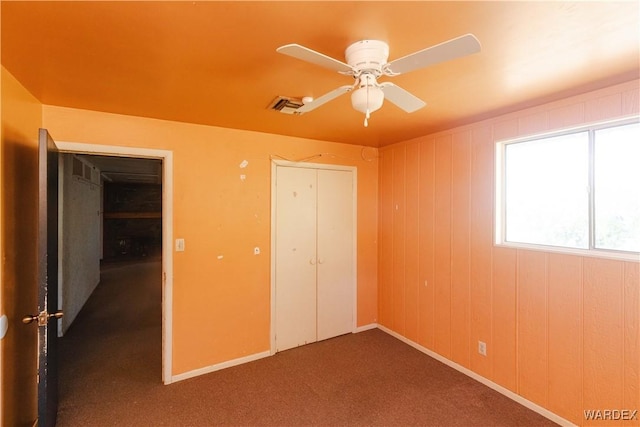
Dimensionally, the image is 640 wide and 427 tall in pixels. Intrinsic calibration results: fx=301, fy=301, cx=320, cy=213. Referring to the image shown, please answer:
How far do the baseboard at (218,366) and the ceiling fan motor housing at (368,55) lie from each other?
9.35 feet

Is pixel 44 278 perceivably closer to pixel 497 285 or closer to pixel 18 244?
pixel 18 244

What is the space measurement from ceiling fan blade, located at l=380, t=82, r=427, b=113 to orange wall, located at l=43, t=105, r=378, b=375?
6.07 ft

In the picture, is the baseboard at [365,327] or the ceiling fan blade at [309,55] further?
the baseboard at [365,327]

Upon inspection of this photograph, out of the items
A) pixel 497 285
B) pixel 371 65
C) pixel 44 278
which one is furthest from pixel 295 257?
pixel 371 65

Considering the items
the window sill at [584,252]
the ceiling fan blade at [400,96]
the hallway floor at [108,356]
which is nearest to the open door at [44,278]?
the hallway floor at [108,356]

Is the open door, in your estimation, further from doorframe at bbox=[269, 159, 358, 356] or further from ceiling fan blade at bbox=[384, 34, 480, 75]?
ceiling fan blade at bbox=[384, 34, 480, 75]

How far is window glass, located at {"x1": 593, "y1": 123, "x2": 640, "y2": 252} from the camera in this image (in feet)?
6.28

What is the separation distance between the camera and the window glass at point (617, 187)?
1914mm

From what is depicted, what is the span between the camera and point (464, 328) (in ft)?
9.40

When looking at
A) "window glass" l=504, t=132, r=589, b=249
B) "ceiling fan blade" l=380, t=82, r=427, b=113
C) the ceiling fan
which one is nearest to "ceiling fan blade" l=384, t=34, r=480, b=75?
the ceiling fan

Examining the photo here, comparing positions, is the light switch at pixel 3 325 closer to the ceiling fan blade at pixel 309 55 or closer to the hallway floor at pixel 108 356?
the hallway floor at pixel 108 356

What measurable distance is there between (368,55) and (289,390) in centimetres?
258

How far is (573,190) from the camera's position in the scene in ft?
7.22

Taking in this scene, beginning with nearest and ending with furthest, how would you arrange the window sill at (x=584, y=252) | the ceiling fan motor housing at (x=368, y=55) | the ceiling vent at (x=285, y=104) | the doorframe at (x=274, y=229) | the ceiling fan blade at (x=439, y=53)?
the ceiling fan blade at (x=439, y=53) → the ceiling fan motor housing at (x=368, y=55) → the window sill at (x=584, y=252) → the ceiling vent at (x=285, y=104) → the doorframe at (x=274, y=229)
